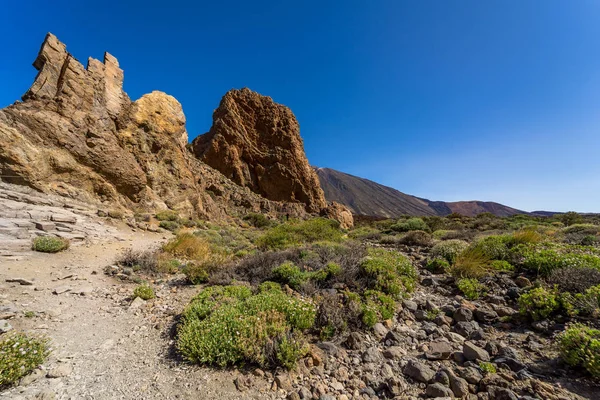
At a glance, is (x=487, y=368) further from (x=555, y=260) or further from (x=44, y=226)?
(x=44, y=226)

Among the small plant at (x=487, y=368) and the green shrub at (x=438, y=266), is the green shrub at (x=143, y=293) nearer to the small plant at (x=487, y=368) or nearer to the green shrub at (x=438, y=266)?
the small plant at (x=487, y=368)

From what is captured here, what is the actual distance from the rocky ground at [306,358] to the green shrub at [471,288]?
0.19 metres

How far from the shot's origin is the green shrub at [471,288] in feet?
17.7

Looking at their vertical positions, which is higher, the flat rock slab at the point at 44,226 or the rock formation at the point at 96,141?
the rock formation at the point at 96,141

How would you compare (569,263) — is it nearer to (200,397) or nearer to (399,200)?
(200,397)

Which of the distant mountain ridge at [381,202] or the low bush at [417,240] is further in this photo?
the distant mountain ridge at [381,202]

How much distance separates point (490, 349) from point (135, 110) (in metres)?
26.0

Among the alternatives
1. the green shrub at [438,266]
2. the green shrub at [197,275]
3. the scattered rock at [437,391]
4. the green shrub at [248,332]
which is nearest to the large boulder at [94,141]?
the green shrub at [197,275]

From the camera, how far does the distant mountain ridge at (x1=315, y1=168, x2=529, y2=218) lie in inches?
4272

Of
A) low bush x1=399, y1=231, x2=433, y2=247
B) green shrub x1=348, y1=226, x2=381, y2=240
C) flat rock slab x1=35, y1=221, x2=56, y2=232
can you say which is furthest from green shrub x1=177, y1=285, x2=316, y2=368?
green shrub x1=348, y1=226, x2=381, y2=240

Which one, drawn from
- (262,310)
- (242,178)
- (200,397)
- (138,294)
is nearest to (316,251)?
(262,310)

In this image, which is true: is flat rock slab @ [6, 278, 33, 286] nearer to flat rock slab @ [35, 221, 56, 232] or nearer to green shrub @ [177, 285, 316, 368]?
green shrub @ [177, 285, 316, 368]

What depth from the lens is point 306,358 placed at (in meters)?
3.44

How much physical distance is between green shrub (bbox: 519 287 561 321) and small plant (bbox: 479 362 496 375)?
189 cm
